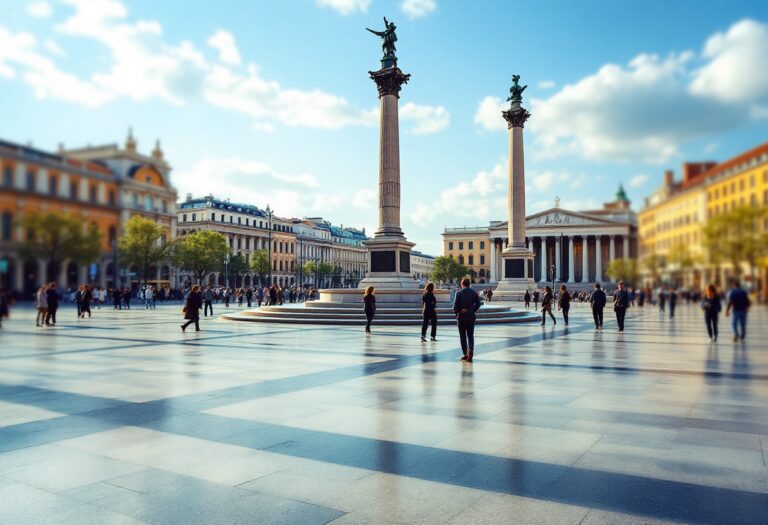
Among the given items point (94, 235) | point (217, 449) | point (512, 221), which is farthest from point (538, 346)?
point (512, 221)

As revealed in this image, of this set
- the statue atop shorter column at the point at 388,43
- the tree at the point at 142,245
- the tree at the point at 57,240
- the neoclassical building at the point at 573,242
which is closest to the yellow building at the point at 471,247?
the neoclassical building at the point at 573,242

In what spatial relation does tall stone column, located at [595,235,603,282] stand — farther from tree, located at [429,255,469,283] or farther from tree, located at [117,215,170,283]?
tree, located at [117,215,170,283]

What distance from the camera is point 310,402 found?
815cm

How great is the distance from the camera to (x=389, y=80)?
2931 cm

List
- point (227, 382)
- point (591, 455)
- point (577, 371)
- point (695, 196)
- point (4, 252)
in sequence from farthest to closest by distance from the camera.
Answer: point (695, 196), point (577, 371), point (227, 382), point (591, 455), point (4, 252)

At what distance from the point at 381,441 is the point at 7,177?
413 cm

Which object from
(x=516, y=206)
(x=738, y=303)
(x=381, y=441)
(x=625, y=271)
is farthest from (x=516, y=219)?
(x=625, y=271)

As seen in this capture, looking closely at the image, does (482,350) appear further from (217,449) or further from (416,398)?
(217,449)

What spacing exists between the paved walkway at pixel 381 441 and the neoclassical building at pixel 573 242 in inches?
3984

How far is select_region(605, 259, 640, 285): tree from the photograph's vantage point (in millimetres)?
90500

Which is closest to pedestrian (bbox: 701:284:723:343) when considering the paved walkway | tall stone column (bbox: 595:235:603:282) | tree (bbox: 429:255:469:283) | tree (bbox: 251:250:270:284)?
the paved walkway

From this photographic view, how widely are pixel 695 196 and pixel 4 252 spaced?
309 feet

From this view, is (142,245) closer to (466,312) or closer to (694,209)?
(466,312)

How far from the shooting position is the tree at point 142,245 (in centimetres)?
581
